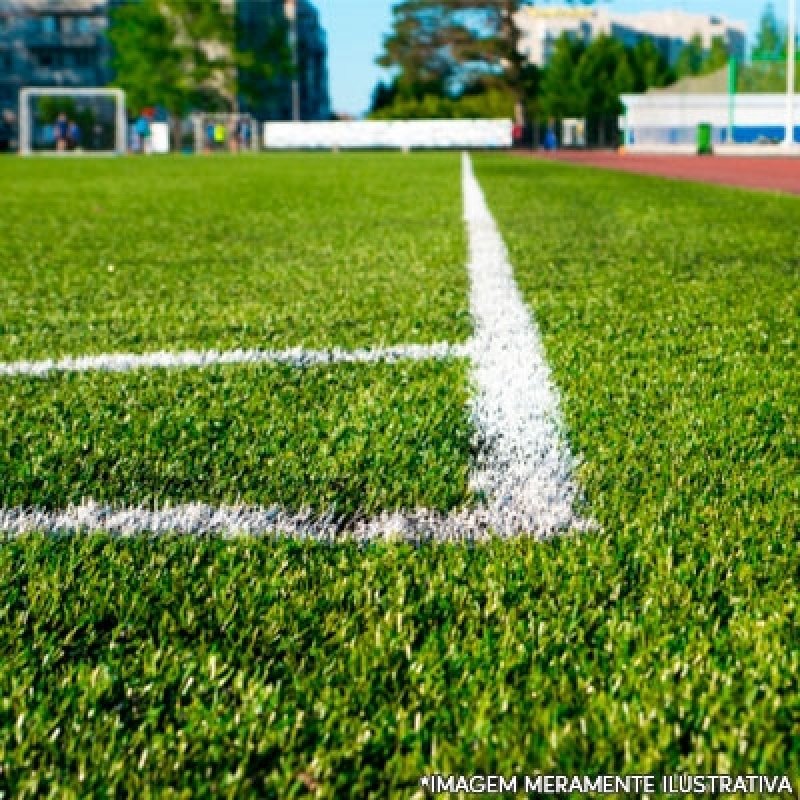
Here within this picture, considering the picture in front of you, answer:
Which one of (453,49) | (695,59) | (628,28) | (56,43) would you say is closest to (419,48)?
(453,49)

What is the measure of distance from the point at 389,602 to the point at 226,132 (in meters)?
68.1

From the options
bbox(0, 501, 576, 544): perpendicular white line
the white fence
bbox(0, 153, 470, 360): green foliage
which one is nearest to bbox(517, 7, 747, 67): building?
the white fence

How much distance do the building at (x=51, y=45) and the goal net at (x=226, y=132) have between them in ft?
76.6

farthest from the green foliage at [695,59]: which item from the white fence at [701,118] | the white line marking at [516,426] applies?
the white line marking at [516,426]

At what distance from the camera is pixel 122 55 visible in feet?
200

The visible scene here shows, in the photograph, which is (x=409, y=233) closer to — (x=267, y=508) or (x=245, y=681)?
(x=267, y=508)

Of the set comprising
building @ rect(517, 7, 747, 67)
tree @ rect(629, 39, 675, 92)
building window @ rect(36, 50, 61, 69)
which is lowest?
tree @ rect(629, 39, 675, 92)

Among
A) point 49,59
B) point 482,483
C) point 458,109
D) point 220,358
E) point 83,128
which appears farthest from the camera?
point 49,59

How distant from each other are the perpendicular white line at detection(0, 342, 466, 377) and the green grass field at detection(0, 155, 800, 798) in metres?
0.11

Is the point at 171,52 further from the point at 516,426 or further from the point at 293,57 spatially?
the point at 516,426

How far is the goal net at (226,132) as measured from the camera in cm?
6088

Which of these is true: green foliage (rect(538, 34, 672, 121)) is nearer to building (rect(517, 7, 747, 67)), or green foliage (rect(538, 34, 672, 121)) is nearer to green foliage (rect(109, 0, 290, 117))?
green foliage (rect(109, 0, 290, 117))

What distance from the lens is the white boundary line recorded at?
1.89 metres

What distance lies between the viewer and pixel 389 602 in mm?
A: 1584
